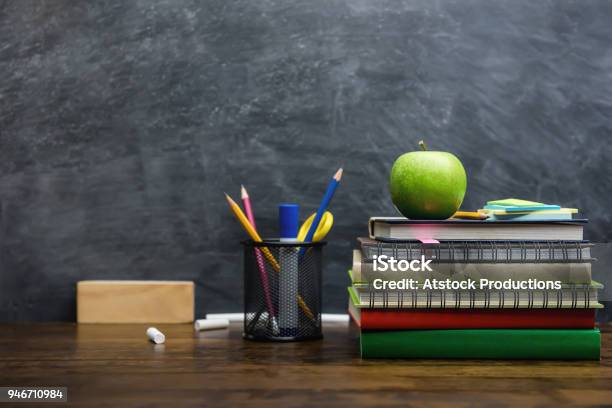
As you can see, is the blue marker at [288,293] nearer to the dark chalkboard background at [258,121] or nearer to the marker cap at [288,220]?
the marker cap at [288,220]

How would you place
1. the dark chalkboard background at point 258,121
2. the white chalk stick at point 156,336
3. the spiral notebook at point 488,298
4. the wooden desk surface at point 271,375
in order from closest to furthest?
the wooden desk surface at point 271,375
the spiral notebook at point 488,298
the white chalk stick at point 156,336
the dark chalkboard background at point 258,121

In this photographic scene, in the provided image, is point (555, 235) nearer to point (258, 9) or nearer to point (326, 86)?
point (326, 86)

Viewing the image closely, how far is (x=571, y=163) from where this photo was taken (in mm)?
1302

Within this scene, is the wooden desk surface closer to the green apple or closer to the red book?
the red book

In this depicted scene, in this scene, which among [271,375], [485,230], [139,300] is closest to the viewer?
[271,375]

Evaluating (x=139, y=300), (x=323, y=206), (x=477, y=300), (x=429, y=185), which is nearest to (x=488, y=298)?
(x=477, y=300)

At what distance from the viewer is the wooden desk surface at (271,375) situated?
2.58 ft

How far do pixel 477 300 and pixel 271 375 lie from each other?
0.94ft

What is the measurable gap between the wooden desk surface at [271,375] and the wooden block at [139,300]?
0.13 m

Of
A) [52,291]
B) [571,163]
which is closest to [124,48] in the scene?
[52,291]

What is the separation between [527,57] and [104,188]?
2.56 ft

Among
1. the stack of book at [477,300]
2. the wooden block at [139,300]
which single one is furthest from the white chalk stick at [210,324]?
the stack of book at [477,300]

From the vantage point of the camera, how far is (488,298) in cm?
97

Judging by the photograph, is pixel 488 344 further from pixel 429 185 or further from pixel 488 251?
pixel 429 185
